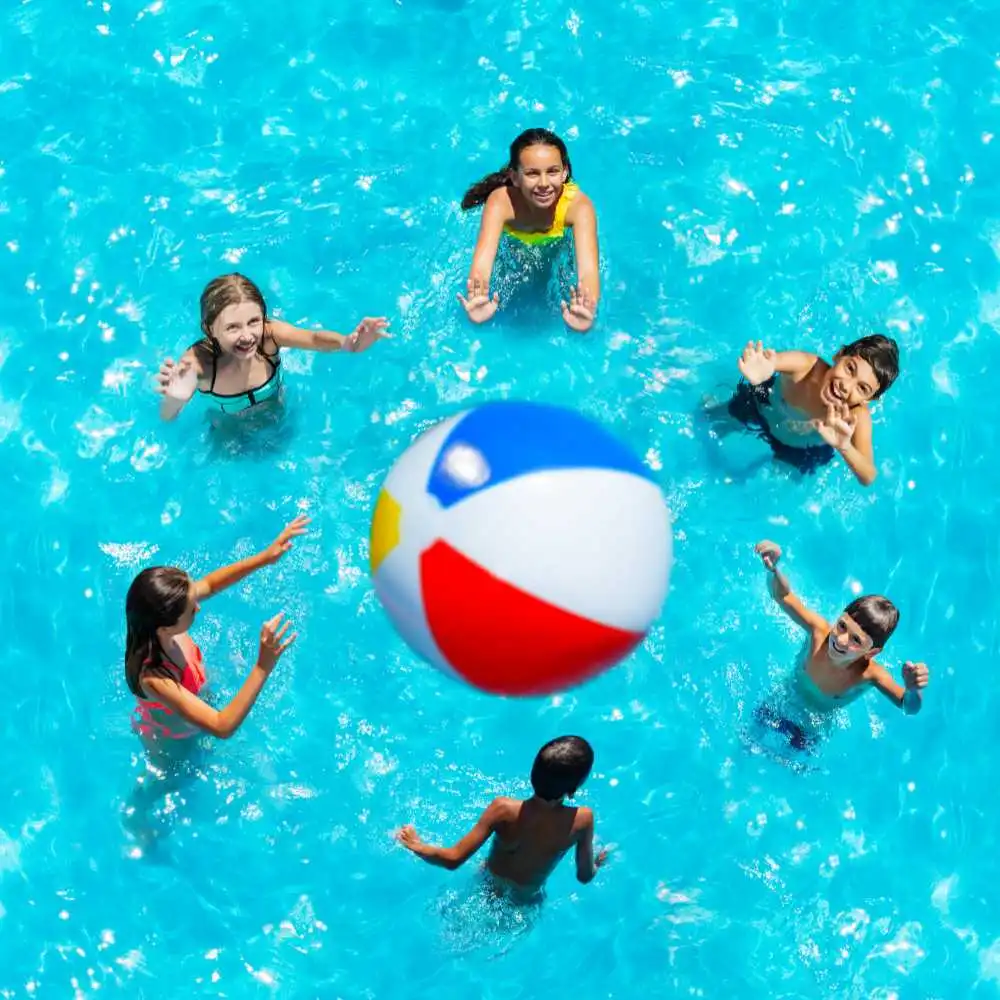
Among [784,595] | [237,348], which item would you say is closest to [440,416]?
[237,348]

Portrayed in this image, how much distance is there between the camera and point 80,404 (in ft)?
28.3

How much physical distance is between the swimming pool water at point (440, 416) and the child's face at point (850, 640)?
1000 mm

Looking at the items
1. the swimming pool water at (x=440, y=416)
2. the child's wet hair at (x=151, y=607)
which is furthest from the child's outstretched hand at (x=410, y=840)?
the child's wet hair at (x=151, y=607)

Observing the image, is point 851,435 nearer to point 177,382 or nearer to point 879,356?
point 879,356

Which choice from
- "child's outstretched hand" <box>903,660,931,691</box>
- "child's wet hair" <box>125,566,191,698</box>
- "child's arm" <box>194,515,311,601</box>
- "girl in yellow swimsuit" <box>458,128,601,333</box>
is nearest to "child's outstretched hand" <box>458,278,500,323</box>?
"girl in yellow swimsuit" <box>458,128,601,333</box>

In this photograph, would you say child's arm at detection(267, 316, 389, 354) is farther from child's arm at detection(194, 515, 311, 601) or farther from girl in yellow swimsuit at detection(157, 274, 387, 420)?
child's arm at detection(194, 515, 311, 601)

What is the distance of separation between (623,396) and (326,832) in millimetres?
3576

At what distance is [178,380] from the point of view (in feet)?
24.8

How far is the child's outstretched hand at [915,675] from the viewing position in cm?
718

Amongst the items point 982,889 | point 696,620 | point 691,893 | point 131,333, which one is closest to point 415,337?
point 131,333

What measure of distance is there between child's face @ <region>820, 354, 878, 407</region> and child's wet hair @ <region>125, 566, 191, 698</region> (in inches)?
160

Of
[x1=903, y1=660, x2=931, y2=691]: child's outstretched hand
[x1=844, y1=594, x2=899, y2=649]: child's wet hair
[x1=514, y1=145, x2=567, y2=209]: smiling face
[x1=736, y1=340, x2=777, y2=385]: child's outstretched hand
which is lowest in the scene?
[x1=903, y1=660, x2=931, y2=691]: child's outstretched hand

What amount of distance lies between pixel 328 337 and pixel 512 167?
1.69 m

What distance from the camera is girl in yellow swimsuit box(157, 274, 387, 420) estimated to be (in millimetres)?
7414
